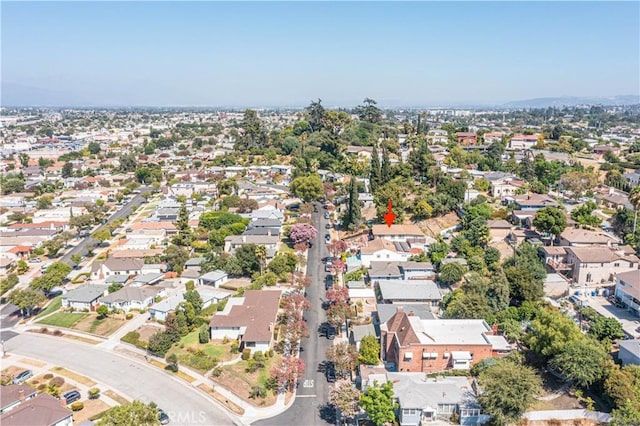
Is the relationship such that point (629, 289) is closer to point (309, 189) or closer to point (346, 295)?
point (346, 295)

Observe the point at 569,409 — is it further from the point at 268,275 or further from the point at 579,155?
the point at 579,155

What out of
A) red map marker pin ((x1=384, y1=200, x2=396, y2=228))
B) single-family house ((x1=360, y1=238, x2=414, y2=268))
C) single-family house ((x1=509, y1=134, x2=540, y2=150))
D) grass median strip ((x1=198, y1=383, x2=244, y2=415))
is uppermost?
single-family house ((x1=509, y1=134, x2=540, y2=150))

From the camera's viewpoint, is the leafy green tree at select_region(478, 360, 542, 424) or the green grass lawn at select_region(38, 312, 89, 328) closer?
the leafy green tree at select_region(478, 360, 542, 424)

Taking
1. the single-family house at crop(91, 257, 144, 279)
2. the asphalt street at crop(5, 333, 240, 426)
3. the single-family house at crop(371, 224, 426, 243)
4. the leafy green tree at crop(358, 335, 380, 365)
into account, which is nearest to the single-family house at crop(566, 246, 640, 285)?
Result: the single-family house at crop(371, 224, 426, 243)

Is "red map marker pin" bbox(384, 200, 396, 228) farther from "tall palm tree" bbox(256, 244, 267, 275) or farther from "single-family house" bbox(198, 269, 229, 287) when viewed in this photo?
"single-family house" bbox(198, 269, 229, 287)

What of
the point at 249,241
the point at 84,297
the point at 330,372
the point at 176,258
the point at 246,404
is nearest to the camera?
the point at 246,404

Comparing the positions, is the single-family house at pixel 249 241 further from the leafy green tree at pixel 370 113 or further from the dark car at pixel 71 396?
the leafy green tree at pixel 370 113

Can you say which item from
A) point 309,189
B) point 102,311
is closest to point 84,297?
point 102,311

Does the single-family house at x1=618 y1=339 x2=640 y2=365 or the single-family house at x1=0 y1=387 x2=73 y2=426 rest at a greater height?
the single-family house at x1=618 y1=339 x2=640 y2=365
